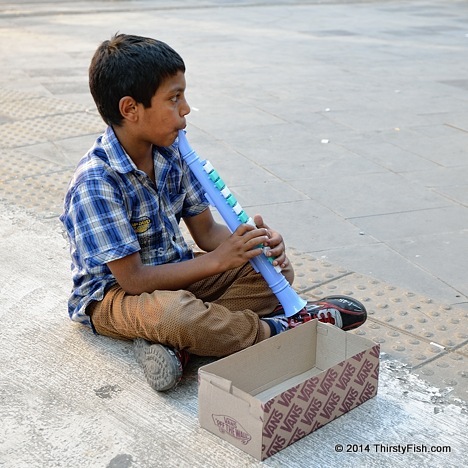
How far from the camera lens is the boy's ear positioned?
265cm

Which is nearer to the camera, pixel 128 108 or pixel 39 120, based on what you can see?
pixel 128 108

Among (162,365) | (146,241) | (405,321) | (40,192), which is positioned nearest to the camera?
(162,365)

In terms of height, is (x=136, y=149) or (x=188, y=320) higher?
(x=136, y=149)

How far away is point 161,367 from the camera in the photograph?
2.54 m

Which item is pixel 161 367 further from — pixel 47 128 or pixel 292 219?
pixel 47 128

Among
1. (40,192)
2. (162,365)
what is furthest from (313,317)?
(40,192)

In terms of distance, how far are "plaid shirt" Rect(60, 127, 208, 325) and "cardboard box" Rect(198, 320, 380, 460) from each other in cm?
52

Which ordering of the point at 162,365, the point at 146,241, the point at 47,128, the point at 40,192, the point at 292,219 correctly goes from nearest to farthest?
the point at 162,365
the point at 146,241
the point at 292,219
the point at 40,192
the point at 47,128

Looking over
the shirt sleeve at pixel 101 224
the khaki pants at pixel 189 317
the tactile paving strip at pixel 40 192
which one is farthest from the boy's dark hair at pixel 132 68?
the tactile paving strip at pixel 40 192

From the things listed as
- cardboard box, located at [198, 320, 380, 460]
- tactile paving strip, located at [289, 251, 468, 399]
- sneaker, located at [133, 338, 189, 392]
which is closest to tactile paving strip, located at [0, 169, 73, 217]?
tactile paving strip, located at [289, 251, 468, 399]

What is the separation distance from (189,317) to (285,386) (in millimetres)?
364

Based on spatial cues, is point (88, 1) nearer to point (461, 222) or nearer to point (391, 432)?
point (461, 222)

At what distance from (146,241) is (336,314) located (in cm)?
68

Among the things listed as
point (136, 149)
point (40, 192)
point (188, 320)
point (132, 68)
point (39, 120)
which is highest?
point (132, 68)
